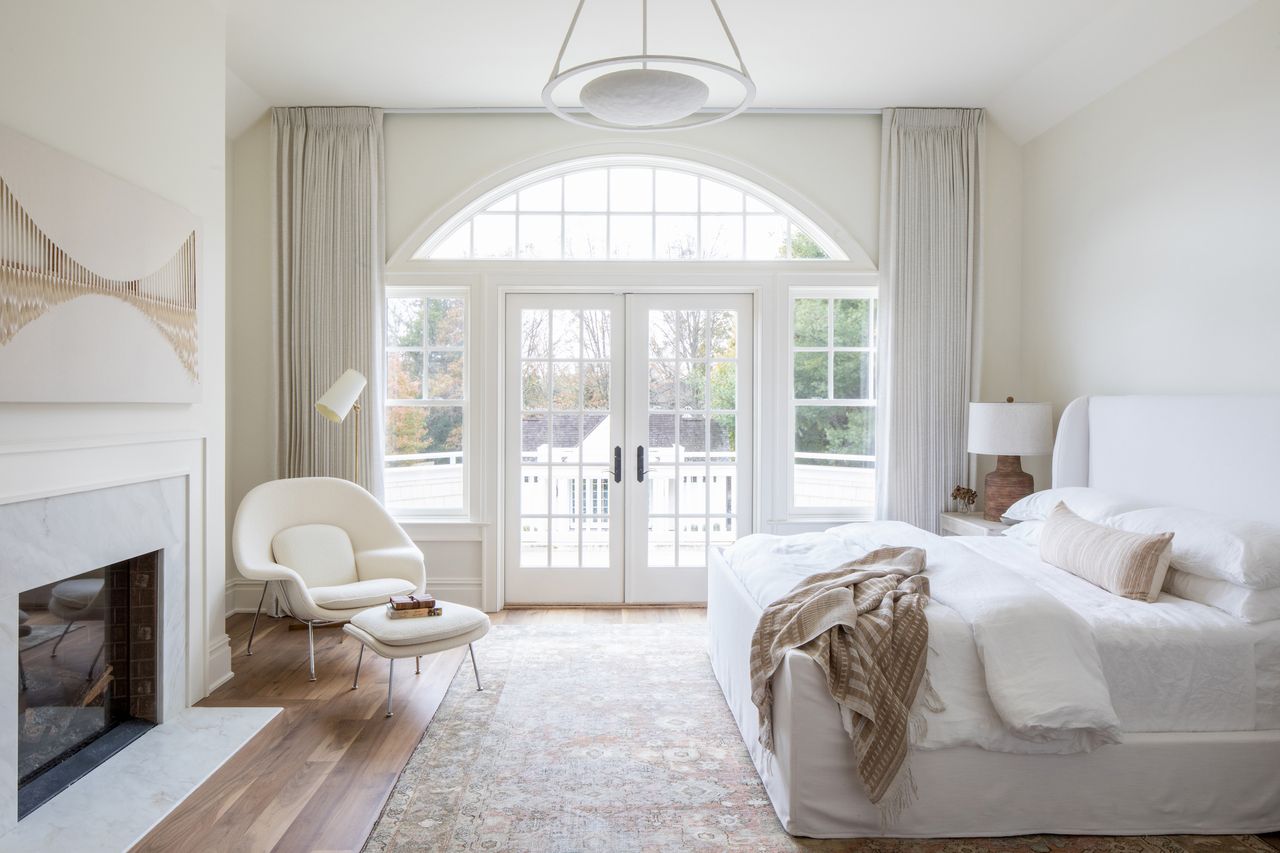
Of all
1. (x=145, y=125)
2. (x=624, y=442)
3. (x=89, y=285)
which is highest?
(x=145, y=125)

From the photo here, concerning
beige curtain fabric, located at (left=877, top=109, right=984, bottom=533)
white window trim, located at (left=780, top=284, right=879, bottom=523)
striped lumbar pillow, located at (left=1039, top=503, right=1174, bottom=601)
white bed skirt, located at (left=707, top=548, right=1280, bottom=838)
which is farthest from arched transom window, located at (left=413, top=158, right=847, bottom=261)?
white bed skirt, located at (left=707, top=548, right=1280, bottom=838)

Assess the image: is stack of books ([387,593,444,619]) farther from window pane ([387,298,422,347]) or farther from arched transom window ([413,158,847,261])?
arched transom window ([413,158,847,261])

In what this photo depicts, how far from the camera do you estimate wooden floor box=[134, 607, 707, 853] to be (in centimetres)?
227

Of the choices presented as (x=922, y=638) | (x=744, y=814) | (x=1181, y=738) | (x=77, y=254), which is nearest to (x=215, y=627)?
(x=77, y=254)

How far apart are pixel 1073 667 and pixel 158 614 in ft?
10.1

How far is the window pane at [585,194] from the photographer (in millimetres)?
4930

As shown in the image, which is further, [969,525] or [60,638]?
[969,525]

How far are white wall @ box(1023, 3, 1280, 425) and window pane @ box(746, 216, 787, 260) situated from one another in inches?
56.9

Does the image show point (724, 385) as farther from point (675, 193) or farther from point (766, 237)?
point (675, 193)

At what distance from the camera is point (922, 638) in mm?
2252

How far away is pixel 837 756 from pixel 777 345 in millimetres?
2949

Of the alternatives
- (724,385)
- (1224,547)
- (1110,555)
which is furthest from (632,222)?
(1224,547)

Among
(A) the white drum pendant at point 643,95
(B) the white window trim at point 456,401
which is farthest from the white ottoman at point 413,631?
(A) the white drum pendant at point 643,95

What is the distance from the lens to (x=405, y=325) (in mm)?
4867
